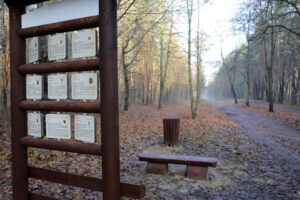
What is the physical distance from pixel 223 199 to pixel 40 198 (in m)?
3.11

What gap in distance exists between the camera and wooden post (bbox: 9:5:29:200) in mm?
3072

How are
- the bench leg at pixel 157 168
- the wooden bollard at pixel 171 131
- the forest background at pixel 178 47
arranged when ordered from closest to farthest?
1. the bench leg at pixel 157 168
2. the wooden bollard at pixel 171 131
3. the forest background at pixel 178 47

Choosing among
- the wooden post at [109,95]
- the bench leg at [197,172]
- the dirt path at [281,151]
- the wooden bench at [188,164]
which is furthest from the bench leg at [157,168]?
the wooden post at [109,95]

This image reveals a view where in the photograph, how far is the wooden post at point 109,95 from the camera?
2.38 metres

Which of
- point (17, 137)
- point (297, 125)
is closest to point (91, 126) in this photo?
point (17, 137)

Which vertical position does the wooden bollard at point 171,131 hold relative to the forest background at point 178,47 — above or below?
below

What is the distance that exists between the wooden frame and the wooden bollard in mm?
5301

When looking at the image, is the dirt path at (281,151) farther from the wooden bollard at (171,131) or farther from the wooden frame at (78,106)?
the wooden frame at (78,106)

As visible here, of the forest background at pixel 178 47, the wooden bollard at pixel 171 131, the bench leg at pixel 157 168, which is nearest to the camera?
the bench leg at pixel 157 168

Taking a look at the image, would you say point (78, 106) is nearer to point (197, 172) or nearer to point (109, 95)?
point (109, 95)

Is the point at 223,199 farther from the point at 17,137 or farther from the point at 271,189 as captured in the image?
the point at 17,137

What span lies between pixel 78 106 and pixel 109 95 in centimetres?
51

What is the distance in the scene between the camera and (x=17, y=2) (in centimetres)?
309

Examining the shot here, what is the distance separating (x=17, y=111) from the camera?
121 inches
